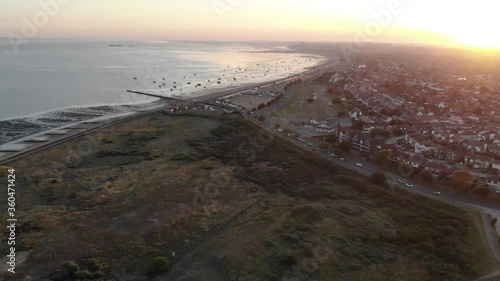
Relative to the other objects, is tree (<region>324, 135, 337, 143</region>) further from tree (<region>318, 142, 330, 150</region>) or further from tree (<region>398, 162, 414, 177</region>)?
tree (<region>398, 162, 414, 177</region>)

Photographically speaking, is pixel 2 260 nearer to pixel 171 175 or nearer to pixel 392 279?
pixel 171 175

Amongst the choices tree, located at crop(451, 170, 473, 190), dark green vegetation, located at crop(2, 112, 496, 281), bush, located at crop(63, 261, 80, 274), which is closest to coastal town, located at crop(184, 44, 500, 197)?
tree, located at crop(451, 170, 473, 190)

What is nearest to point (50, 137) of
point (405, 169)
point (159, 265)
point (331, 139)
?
point (159, 265)

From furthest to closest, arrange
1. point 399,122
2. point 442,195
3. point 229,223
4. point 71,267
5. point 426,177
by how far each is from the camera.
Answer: point 399,122, point 426,177, point 442,195, point 229,223, point 71,267

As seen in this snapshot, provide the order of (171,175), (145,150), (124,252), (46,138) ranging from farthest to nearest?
(46,138)
(145,150)
(171,175)
(124,252)

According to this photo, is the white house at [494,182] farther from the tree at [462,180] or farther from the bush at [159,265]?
the bush at [159,265]

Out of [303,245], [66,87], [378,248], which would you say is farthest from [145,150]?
[66,87]

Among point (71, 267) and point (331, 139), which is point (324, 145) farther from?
point (71, 267)
